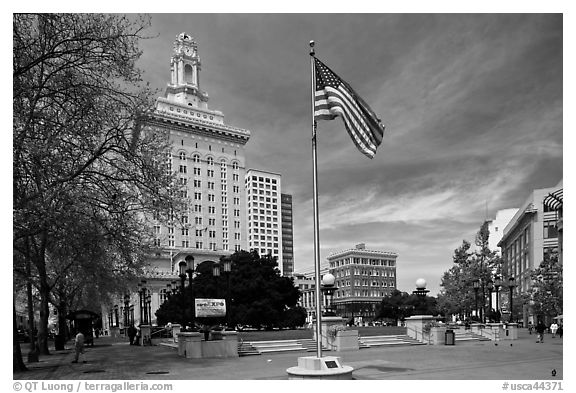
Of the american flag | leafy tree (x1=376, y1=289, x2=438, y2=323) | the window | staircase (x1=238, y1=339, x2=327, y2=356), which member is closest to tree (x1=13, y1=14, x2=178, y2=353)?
the american flag

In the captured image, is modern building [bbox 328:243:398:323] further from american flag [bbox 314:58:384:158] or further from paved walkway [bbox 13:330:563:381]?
american flag [bbox 314:58:384:158]

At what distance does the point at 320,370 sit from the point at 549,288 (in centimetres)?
4602

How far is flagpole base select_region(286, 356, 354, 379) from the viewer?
12039 millimetres

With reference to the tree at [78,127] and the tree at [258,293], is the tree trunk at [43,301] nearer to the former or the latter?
the tree at [78,127]

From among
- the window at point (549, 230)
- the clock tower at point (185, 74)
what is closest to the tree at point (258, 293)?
the clock tower at point (185, 74)

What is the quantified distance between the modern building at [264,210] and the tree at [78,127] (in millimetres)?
13844

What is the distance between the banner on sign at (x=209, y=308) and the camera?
2605 centimetres

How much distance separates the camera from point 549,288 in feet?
169

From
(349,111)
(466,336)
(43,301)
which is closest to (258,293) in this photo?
(466,336)

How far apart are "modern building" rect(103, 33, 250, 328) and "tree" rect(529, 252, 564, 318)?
2982 centimetres

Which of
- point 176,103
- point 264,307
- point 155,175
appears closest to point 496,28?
point 155,175

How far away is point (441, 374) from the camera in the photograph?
1691 cm

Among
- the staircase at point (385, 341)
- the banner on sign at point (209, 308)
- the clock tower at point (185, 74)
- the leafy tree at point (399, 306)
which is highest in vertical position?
the clock tower at point (185, 74)
